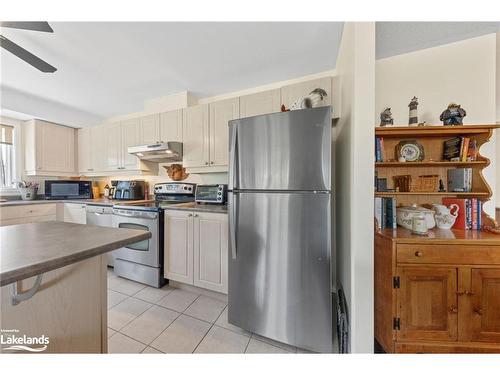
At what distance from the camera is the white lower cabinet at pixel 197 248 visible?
1926mm

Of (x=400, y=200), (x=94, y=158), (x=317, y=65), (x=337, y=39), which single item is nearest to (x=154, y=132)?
A: (x=94, y=158)

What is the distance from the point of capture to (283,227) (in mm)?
1383

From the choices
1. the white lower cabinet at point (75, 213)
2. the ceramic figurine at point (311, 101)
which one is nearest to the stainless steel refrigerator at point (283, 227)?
the ceramic figurine at point (311, 101)

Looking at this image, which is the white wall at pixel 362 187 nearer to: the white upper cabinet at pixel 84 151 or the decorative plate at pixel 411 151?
the decorative plate at pixel 411 151

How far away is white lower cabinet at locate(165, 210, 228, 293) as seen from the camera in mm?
1926

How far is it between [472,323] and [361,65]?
1607 millimetres

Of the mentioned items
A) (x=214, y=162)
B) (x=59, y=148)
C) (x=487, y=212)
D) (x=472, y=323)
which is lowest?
(x=472, y=323)

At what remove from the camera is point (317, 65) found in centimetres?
198

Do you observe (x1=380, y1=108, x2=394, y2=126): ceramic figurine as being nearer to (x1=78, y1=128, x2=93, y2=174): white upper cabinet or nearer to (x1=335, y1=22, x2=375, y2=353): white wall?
(x1=335, y1=22, x2=375, y2=353): white wall

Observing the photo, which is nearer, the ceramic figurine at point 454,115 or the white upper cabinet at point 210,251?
the ceramic figurine at point 454,115

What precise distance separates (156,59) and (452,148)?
8.47 feet

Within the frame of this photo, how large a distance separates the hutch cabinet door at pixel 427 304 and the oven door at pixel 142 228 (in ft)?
7.11

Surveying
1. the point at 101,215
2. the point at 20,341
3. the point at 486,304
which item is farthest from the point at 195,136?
the point at 486,304

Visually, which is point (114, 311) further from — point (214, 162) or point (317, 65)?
point (317, 65)
